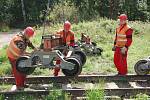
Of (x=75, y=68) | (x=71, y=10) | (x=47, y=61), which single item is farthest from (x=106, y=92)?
(x=71, y=10)

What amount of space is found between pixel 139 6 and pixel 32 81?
2407 cm

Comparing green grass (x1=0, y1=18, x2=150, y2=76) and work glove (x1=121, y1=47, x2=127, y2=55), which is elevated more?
work glove (x1=121, y1=47, x2=127, y2=55)

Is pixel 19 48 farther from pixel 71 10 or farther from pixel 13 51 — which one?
pixel 71 10

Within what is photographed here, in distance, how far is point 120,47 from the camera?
39.3 feet

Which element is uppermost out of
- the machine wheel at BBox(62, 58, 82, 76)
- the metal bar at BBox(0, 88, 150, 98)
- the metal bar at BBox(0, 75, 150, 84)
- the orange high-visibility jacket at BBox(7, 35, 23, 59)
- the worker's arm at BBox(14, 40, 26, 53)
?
the worker's arm at BBox(14, 40, 26, 53)

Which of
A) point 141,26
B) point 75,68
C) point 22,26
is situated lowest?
point 22,26

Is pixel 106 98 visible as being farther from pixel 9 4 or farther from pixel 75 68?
pixel 9 4

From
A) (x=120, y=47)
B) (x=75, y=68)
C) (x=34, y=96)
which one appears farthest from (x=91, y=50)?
(x=34, y=96)

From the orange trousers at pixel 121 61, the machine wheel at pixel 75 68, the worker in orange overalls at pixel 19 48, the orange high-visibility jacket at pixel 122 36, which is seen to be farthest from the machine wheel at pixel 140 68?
the worker in orange overalls at pixel 19 48

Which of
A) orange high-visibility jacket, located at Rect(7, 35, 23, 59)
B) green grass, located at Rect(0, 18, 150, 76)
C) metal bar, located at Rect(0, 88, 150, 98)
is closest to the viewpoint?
metal bar, located at Rect(0, 88, 150, 98)

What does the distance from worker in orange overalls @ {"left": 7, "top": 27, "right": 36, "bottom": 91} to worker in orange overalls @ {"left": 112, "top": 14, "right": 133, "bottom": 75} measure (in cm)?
260

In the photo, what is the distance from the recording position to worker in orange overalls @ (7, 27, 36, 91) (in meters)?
10.6

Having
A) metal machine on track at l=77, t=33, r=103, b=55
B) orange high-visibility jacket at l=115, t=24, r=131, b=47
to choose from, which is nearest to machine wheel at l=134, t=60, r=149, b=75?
orange high-visibility jacket at l=115, t=24, r=131, b=47

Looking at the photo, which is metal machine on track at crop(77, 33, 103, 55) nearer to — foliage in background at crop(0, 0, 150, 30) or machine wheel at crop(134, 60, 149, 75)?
machine wheel at crop(134, 60, 149, 75)
